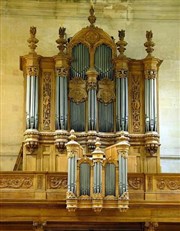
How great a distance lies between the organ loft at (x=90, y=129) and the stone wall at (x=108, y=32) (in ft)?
3.63

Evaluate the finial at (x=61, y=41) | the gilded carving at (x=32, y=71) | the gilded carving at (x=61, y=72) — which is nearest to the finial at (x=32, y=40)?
the gilded carving at (x=32, y=71)

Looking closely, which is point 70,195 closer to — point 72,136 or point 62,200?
point 62,200

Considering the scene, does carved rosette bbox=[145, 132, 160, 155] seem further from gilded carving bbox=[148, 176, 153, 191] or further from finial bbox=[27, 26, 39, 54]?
finial bbox=[27, 26, 39, 54]

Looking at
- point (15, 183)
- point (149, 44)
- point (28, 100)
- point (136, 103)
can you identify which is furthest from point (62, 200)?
point (149, 44)

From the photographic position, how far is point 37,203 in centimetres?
1714

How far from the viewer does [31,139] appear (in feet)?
60.4

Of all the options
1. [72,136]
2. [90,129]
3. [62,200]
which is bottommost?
[62,200]

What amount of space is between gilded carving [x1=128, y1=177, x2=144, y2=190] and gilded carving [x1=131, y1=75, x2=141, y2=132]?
6.12 feet

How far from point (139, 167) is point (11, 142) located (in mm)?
4223

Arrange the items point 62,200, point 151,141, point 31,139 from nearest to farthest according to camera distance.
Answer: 1. point 62,200
2. point 31,139
3. point 151,141

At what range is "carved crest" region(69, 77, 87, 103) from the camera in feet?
62.4

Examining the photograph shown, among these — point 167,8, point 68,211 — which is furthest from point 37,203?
point 167,8

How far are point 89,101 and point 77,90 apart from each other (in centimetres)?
50

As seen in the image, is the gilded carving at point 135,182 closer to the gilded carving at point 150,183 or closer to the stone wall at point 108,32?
the gilded carving at point 150,183
